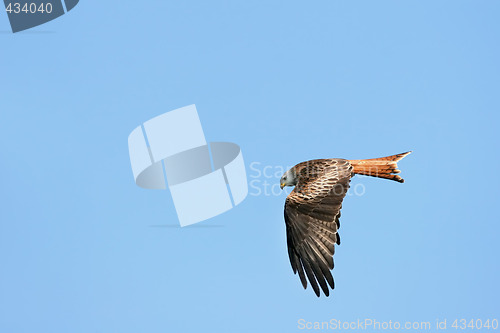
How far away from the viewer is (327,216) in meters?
10.8

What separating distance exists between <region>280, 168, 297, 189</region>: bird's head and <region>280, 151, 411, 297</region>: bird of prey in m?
0.24

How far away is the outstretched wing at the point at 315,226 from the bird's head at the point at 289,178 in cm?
91

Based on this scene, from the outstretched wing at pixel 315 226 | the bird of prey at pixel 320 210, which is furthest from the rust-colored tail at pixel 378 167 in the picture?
the outstretched wing at pixel 315 226

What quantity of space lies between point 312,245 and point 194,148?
5.18 m

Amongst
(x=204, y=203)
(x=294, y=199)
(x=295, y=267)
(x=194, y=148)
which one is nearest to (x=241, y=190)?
(x=204, y=203)

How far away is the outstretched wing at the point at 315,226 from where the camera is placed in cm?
1030

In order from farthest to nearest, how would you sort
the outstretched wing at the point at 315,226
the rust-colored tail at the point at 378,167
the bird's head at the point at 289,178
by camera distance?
the bird's head at the point at 289,178, the rust-colored tail at the point at 378,167, the outstretched wing at the point at 315,226

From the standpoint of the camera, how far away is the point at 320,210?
35.6ft

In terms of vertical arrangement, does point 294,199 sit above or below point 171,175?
above

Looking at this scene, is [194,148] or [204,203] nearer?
[204,203]

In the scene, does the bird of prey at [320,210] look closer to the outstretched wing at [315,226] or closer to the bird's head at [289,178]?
the outstretched wing at [315,226]

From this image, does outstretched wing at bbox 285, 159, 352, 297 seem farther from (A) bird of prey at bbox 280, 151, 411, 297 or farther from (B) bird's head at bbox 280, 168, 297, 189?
(B) bird's head at bbox 280, 168, 297, 189

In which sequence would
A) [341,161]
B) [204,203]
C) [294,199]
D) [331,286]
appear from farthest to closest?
[204,203] < [341,161] < [294,199] < [331,286]

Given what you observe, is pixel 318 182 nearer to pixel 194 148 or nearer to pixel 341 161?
pixel 341 161
